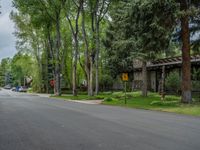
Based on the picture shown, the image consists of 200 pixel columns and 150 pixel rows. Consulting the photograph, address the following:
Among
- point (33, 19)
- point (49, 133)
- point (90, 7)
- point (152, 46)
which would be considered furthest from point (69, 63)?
point (49, 133)

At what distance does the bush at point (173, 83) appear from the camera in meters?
40.8

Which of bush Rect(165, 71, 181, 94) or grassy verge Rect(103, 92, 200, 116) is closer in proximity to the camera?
grassy verge Rect(103, 92, 200, 116)

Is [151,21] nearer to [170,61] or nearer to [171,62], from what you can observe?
[171,62]

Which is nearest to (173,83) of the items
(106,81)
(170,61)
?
(170,61)

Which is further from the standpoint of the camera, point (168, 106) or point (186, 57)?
point (186, 57)

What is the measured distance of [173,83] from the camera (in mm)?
41094

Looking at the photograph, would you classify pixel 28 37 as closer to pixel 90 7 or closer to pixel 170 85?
pixel 90 7

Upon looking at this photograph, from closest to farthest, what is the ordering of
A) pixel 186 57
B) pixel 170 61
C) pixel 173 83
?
pixel 186 57
pixel 173 83
pixel 170 61

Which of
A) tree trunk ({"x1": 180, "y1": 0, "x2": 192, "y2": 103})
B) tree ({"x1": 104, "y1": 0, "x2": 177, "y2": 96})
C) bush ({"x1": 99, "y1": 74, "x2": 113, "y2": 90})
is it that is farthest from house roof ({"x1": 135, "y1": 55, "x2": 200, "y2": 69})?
bush ({"x1": 99, "y1": 74, "x2": 113, "y2": 90})

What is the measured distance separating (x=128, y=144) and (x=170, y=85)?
32943 mm

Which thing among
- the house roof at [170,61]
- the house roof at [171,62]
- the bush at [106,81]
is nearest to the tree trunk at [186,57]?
the house roof at [171,62]

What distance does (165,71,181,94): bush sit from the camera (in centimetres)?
4084

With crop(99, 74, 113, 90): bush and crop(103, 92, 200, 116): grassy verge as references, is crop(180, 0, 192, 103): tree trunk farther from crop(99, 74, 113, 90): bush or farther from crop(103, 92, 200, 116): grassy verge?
crop(99, 74, 113, 90): bush

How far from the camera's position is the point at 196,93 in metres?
38.1
